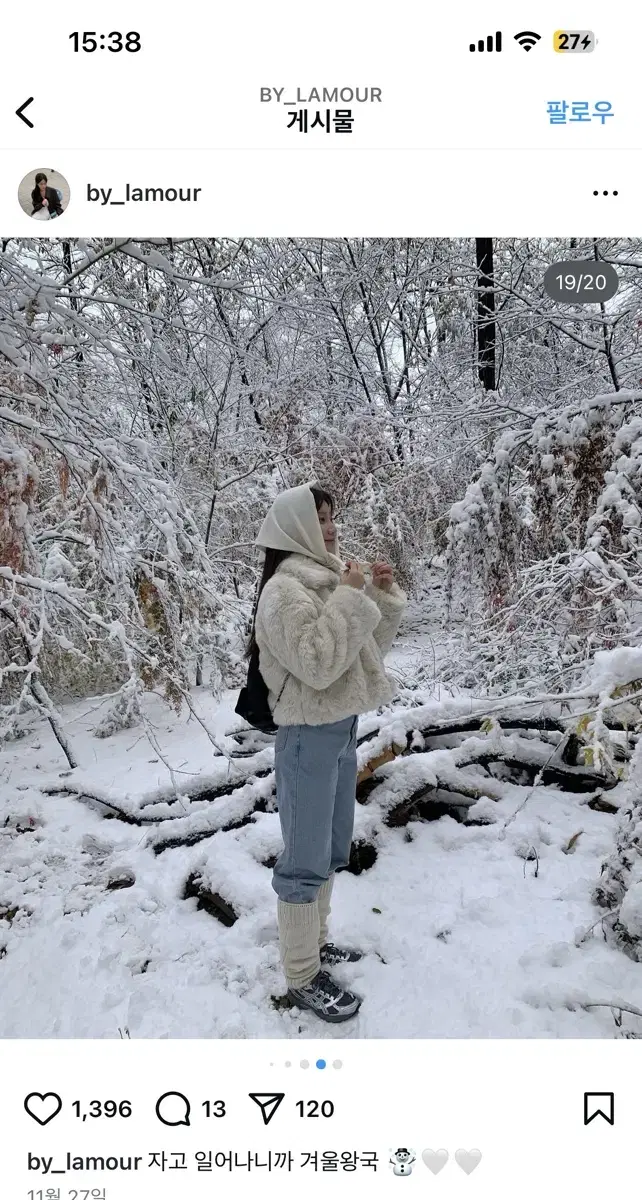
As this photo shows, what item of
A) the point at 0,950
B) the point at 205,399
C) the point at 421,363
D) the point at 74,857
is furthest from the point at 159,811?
the point at 421,363

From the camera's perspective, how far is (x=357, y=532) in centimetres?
710

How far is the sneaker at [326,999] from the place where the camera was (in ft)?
7.55

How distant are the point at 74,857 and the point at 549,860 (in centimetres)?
276

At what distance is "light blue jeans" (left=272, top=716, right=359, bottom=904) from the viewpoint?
231 centimetres
